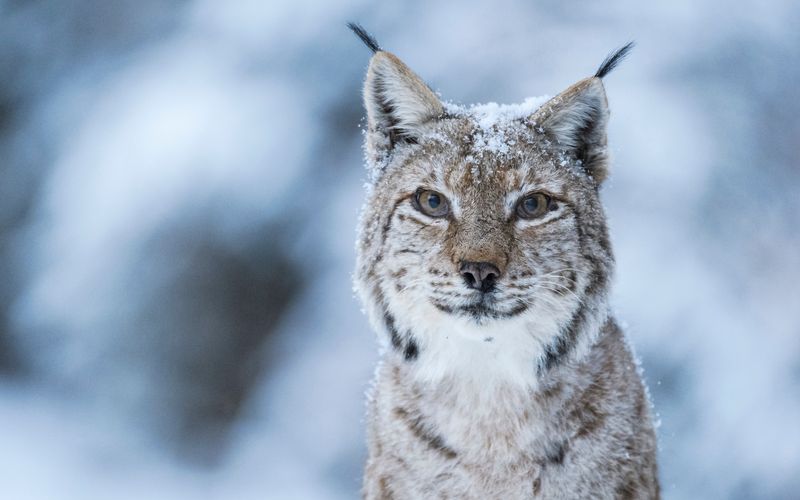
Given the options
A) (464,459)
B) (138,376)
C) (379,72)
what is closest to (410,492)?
(464,459)

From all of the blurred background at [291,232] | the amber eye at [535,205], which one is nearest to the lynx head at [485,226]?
the amber eye at [535,205]

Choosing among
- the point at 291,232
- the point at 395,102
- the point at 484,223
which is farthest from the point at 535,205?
the point at 291,232

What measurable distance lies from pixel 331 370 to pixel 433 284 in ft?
11.6

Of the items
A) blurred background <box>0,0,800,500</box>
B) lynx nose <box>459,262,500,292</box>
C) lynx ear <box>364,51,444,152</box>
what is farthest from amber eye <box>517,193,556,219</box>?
blurred background <box>0,0,800,500</box>

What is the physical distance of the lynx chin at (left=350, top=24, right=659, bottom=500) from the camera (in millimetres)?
2693

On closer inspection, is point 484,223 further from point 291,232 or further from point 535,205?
point 291,232

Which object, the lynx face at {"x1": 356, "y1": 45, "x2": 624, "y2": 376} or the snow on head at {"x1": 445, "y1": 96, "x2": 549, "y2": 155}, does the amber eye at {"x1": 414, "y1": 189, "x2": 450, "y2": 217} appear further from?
the snow on head at {"x1": 445, "y1": 96, "x2": 549, "y2": 155}

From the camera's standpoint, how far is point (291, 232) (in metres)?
6.21

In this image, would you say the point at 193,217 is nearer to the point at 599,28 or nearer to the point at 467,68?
the point at 467,68

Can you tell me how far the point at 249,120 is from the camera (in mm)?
6570

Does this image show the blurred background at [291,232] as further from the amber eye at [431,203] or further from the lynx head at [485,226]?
the amber eye at [431,203]

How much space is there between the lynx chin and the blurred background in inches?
99.9

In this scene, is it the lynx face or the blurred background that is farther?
the blurred background

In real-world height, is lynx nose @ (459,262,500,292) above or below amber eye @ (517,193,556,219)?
below
